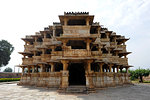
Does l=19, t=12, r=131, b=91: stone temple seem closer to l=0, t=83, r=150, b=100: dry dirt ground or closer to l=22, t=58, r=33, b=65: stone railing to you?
l=22, t=58, r=33, b=65: stone railing

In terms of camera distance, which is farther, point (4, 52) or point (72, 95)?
point (4, 52)

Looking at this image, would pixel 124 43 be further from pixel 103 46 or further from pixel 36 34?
pixel 36 34

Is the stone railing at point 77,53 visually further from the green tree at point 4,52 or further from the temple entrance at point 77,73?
the green tree at point 4,52

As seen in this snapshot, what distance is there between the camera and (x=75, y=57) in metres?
14.1

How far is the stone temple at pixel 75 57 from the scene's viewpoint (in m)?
14.2

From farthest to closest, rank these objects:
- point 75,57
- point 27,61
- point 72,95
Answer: point 27,61 < point 75,57 < point 72,95

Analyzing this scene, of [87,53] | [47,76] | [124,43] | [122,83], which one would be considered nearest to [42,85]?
[47,76]

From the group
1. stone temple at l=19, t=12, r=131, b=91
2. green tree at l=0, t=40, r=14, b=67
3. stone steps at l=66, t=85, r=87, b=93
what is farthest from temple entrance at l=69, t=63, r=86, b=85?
green tree at l=0, t=40, r=14, b=67

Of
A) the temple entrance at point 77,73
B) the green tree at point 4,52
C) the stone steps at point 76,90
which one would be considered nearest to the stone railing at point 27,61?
the temple entrance at point 77,73

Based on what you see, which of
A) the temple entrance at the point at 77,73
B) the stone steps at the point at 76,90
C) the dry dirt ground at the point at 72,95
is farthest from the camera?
the temple entrance at the point at 77,73

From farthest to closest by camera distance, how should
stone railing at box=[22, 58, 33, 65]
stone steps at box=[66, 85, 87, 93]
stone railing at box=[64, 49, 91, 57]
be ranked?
stone railing at box=[22, 58, 33, 65], stone railing at box=[64, 49, 91, 57], stone steps at box=[66, 85, 87, 93]

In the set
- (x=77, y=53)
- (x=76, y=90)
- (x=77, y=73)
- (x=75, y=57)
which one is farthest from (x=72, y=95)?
(x=77, y=73)

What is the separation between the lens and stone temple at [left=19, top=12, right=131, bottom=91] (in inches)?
560

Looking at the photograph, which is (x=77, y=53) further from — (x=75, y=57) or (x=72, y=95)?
(x=72, y=95)
